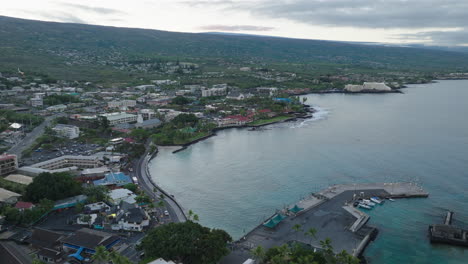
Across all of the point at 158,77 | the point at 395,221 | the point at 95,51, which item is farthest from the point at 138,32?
the point at 395,221

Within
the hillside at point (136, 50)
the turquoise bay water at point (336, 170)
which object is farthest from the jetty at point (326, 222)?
the hillside at point (136, 50)

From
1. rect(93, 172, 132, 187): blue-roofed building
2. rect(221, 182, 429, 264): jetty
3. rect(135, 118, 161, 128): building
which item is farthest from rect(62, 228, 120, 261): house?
rect(135, 118, 161, 128): building

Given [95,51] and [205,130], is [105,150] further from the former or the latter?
[95,51]

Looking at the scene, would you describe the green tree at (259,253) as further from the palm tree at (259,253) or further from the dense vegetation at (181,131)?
the dense vegetation at (181,131)

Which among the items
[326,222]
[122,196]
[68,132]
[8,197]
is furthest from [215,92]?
[326,222]

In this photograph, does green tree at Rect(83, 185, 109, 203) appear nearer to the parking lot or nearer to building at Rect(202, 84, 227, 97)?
the parking lot

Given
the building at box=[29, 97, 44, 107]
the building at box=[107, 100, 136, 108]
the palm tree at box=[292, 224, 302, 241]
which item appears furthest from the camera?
the building at box=[107, 100, 136, 108]
